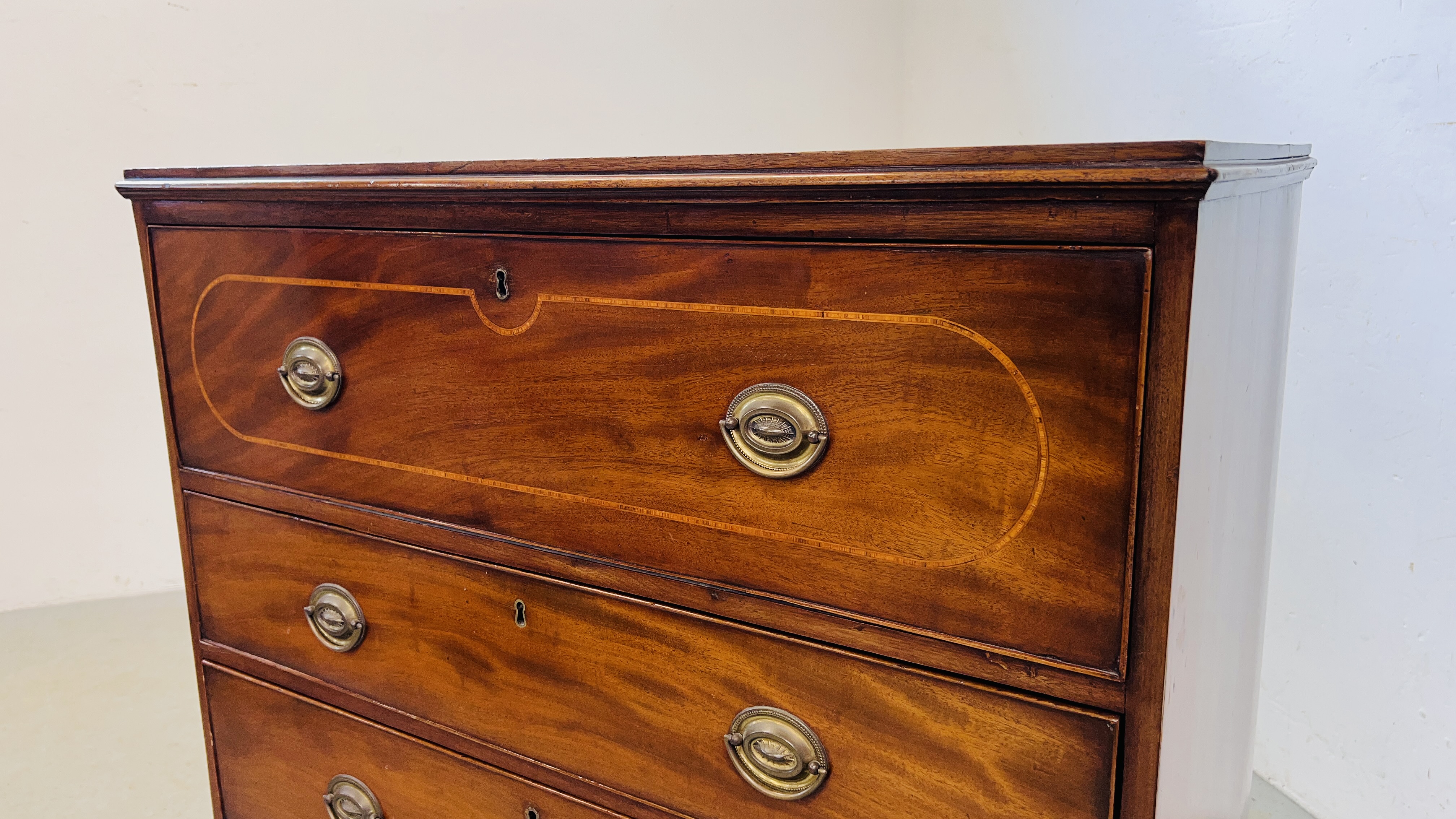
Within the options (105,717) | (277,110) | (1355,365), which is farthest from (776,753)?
(277,110)

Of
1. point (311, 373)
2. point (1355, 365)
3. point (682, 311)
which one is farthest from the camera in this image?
point (1355, 365)

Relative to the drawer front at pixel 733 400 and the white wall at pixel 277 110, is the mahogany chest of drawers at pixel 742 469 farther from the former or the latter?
the white wall at pixel 277 110

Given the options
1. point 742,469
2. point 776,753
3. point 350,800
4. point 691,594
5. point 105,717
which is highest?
point 742,469

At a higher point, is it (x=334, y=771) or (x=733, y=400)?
(x=733, y=400)

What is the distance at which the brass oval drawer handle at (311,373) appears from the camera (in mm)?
1120

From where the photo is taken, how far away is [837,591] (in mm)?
864

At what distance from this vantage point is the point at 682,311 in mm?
877

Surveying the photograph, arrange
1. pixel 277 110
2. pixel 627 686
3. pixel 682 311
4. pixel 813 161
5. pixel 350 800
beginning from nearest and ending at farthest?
pixel 813 161, pixel 682 311, pixel 627 686, pixel 350 800, pixel 277 110

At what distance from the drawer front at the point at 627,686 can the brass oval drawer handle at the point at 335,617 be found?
1 centimetres

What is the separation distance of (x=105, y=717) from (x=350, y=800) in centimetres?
112

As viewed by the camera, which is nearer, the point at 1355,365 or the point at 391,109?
the point at 1355,365

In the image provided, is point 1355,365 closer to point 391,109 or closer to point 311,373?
point 311,373

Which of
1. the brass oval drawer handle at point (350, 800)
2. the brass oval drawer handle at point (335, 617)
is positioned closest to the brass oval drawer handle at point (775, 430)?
the brass oval drawer handle at point (335, 617)

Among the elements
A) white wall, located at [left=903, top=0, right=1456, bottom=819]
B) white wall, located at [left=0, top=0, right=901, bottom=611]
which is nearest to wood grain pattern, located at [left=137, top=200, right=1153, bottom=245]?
white wall, located at [left=903, top=0, right=1456, bottom=819]
